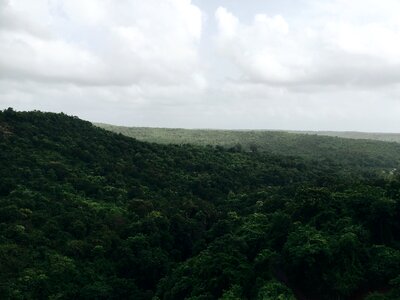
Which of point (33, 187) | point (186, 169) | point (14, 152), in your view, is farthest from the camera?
point (186, 169)

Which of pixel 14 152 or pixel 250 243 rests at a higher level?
pixel 14 152

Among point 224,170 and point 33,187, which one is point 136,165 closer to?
point 224,170

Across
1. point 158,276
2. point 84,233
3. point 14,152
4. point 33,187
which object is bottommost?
point 158,276

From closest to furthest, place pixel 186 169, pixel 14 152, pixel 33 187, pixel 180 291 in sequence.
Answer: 1. pixel 180 291
2. pixel 33 187
3. pixel 14 152
4. pixel 186 169

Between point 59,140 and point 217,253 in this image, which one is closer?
point 217,253

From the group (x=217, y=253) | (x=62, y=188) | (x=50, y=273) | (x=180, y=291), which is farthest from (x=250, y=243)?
(x=62, y=188)

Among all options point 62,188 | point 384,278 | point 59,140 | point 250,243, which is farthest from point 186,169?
point 384,278
